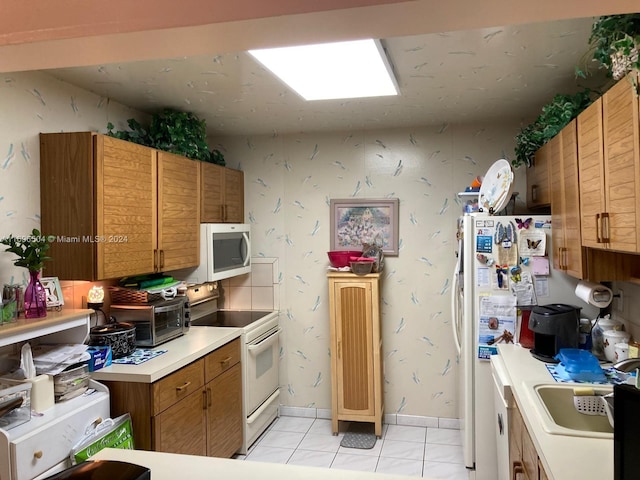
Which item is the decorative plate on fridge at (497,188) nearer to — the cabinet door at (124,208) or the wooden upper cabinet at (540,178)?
the wooden upper cabinet at (540,178)

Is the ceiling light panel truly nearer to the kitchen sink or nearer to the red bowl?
the red bowl

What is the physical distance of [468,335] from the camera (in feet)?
9.27

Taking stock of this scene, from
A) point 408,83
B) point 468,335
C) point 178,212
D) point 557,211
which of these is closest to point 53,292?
point 178,212

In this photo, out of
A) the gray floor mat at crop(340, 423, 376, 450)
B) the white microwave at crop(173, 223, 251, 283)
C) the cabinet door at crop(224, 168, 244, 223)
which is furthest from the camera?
the cabinet door at crop(224, 168, 244, 223)

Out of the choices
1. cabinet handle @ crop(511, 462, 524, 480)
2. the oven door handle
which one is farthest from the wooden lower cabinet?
the oven door handle

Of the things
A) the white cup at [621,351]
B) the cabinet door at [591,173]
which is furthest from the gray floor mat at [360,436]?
the cabinet door at [591,173]

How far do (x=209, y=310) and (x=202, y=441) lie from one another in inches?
52.1

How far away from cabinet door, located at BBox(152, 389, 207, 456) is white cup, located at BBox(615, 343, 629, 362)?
2167mm

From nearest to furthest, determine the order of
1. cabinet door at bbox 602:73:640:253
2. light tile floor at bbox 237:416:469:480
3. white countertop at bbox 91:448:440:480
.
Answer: white countertop at bbox 91:448:440:480, cabinet door at bbox 602:73:640:253, light tile floor at bbox 237:416:469:480

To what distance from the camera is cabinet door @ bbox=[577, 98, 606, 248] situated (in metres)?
1.82

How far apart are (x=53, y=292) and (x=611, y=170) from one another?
2.46 meters

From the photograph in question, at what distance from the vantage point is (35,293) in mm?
2102

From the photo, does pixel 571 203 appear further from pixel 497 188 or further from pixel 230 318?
pixel 230 318

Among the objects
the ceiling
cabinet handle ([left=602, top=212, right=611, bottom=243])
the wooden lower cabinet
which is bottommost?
the wooden lower cabinet
